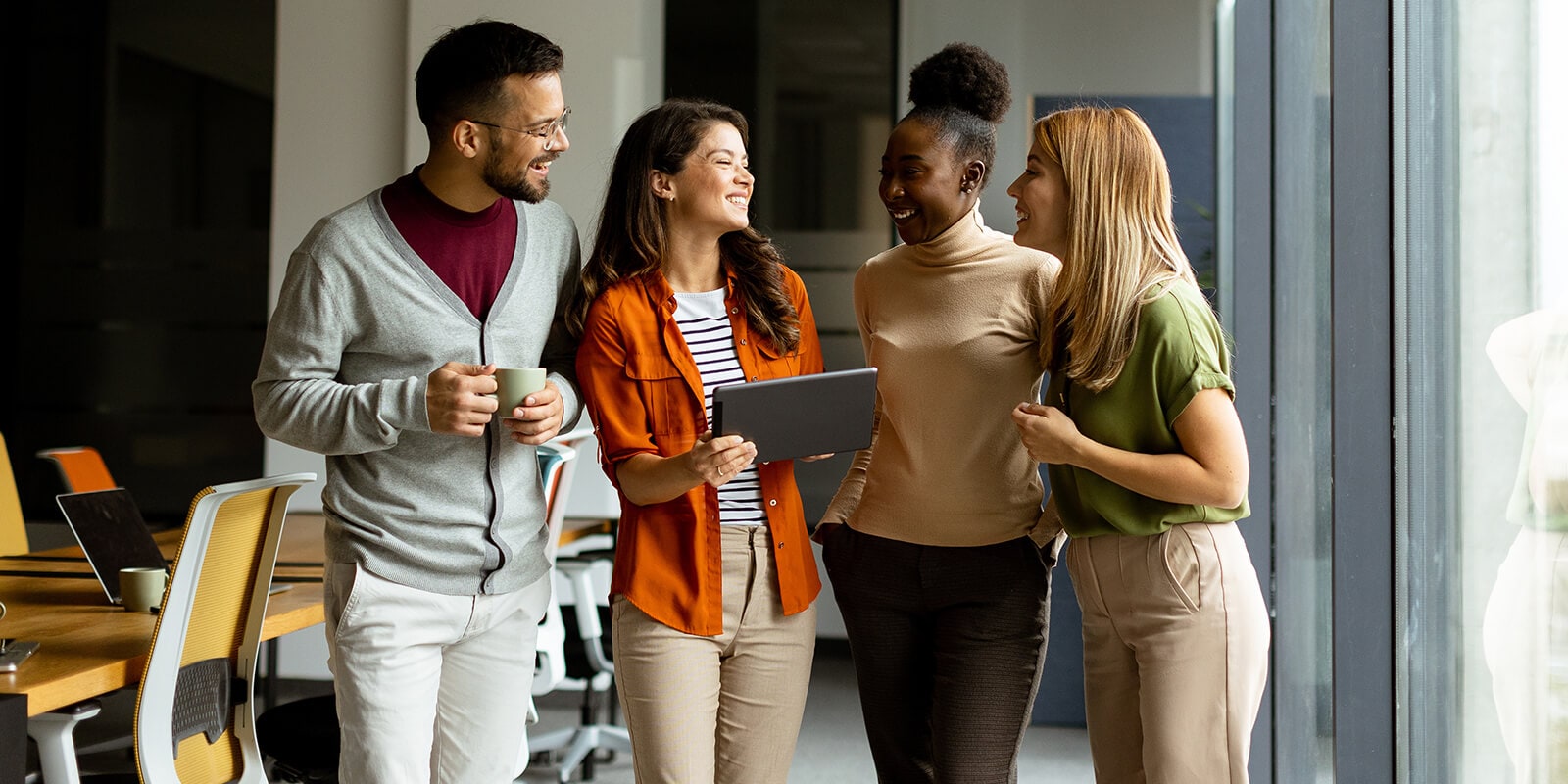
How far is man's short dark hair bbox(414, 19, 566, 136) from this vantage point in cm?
179

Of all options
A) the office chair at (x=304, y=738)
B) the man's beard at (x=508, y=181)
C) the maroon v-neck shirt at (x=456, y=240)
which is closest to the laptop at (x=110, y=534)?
the office chair at (x=304, y=738)

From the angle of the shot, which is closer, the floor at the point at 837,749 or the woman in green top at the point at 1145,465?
the woman in green top at the point at 1145,465

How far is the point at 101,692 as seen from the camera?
194cm

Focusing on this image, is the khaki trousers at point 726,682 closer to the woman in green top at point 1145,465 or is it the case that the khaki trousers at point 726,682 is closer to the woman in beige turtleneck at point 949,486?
the woman in beige turtleneck at point 949,486

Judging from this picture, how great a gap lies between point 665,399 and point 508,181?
0.38 meters

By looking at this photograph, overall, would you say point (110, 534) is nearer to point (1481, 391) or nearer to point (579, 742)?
point (579, 742)

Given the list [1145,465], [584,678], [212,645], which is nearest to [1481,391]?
[1145,465]

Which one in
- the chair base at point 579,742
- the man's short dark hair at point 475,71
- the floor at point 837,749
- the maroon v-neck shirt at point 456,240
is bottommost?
the floor at point 837,749

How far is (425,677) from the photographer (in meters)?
1.74

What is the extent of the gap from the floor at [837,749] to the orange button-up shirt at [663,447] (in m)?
2.18

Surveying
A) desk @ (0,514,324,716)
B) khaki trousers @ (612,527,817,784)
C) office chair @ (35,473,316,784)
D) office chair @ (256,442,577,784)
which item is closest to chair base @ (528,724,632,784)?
desk @ (0,514,324,716)

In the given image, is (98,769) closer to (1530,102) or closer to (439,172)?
(439,172)

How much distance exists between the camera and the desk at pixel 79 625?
1836 millimetres

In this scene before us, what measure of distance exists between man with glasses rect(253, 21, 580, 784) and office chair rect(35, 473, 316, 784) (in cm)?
36
